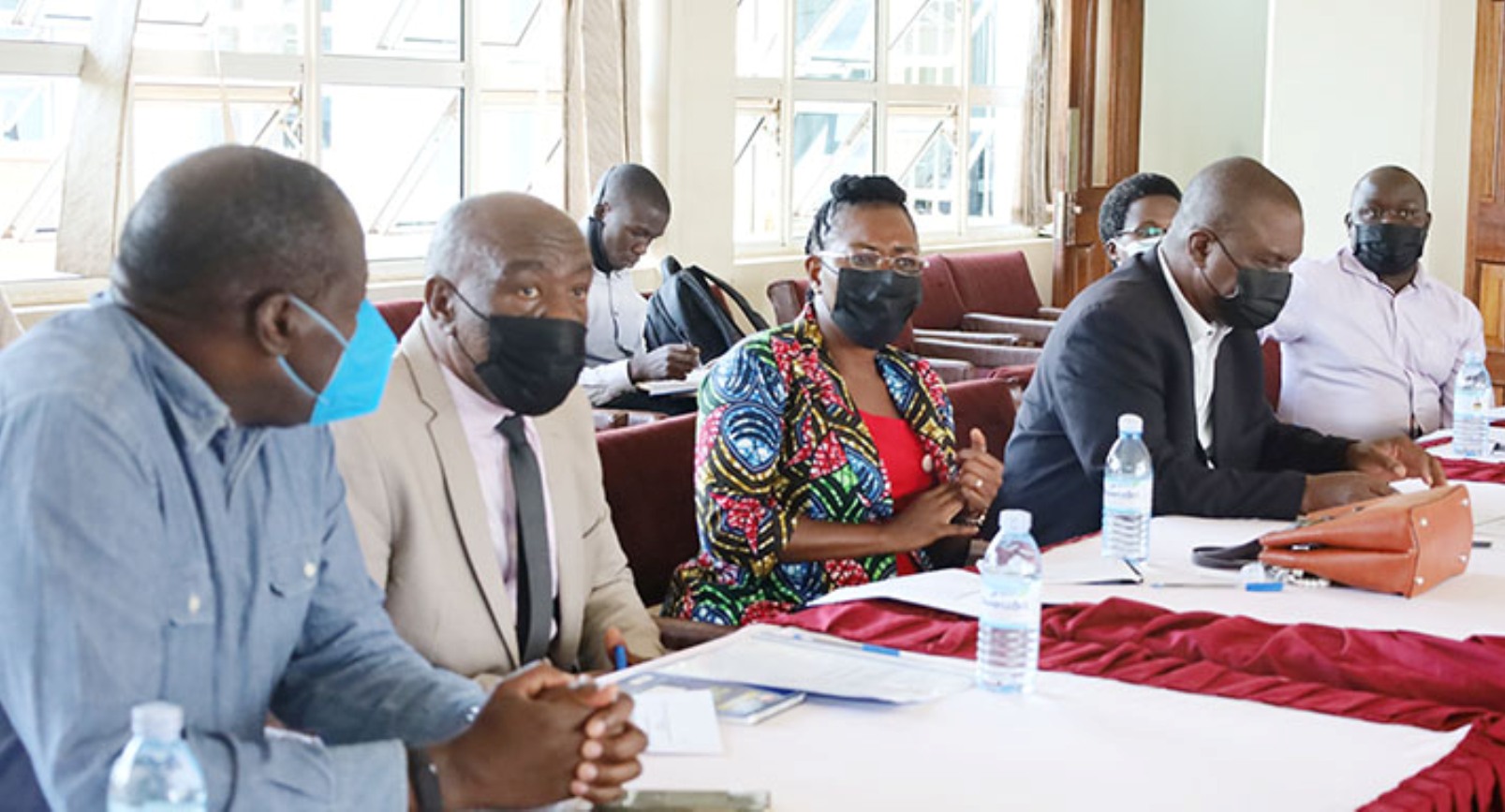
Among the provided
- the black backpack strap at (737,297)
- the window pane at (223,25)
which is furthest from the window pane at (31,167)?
the black backpack strap at (737,297)

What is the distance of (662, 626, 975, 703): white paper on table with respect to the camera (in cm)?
232

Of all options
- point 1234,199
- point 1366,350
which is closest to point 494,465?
point 1234,199

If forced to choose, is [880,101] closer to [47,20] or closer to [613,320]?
[613,320]

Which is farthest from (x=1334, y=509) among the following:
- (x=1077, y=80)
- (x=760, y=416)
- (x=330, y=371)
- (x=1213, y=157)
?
(x=1213, y=157)

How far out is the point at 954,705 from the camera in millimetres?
2312

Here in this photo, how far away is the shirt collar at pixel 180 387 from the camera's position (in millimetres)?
1686

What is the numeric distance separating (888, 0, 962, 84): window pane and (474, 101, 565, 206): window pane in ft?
8.07

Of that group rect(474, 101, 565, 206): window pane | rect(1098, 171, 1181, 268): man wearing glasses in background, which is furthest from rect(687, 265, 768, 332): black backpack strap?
rect(1098, 171, 1181, 268): man wearing glasses in background

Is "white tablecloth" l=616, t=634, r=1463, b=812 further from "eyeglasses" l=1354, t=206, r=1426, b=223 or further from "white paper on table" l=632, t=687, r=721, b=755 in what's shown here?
"eyeglasses" l=1354, t=206, r=1426, b=223

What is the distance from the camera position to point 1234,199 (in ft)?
12.1

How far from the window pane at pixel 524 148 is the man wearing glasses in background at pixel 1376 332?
3353mm

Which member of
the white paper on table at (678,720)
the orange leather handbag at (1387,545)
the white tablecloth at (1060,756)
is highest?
the orange leather handbag at (1387,545)

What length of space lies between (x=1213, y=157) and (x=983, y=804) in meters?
9.67

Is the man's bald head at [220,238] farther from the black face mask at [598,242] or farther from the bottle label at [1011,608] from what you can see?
the black face mask at [598,242]
